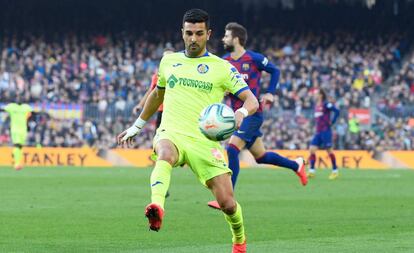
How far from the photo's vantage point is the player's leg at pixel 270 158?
15789mm

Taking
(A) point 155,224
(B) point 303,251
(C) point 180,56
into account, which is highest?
(C) point 180,56

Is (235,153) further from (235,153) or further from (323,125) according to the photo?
(323,125)

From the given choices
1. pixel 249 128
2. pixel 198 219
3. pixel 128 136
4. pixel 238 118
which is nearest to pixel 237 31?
pixel 249 128

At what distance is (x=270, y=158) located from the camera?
646 inches

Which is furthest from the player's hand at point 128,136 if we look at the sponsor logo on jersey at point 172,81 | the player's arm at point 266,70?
the player's arm at point 266,70

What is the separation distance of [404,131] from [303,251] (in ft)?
92.1

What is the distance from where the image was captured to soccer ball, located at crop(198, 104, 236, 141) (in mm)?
7742

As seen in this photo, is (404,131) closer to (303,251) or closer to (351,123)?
(351,123)

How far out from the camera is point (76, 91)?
1547 inches

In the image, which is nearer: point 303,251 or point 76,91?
point 303,251

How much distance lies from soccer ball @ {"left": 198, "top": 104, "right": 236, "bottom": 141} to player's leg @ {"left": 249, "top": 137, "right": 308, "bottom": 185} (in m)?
7.85

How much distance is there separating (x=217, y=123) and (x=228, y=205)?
2.78 ft

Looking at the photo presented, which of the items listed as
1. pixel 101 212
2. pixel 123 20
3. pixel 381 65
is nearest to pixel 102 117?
pixel 123 20

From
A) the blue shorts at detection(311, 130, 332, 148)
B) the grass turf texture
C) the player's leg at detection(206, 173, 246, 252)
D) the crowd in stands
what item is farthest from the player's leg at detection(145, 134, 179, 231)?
the crowd in stands
